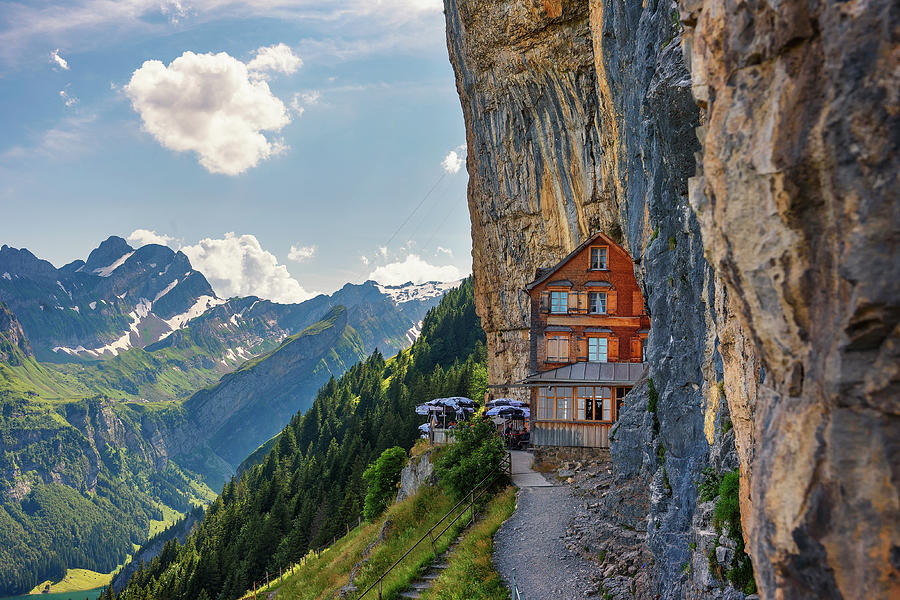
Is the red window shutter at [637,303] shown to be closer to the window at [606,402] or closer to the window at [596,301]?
the window at [596,301]

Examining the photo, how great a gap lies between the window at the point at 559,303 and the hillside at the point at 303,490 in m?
36.8

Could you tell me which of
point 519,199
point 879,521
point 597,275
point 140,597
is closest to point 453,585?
point 879,521

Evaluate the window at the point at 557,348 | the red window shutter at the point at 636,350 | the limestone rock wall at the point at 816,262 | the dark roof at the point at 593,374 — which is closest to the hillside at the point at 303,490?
the window at the point at 557,348

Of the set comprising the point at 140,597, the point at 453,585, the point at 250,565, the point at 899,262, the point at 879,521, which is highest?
the point at 899,262

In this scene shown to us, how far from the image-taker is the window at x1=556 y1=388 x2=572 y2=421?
31.0 metres

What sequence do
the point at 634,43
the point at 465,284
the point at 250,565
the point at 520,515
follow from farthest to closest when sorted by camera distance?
the point at 465,284 < the point at 250,565 < the point at 520,515 < the point at 634,43

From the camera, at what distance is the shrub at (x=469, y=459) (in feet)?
89.9

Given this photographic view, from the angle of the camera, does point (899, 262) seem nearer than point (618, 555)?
Yes

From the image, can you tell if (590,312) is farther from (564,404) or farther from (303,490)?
(303,490)

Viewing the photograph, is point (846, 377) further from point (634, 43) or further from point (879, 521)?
point (634, 43)

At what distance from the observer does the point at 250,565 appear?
72.4 m

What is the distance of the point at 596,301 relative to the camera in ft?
122

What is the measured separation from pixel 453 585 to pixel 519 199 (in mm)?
36992

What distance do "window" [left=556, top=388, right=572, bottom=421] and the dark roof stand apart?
0.54 m
